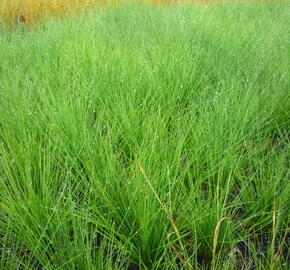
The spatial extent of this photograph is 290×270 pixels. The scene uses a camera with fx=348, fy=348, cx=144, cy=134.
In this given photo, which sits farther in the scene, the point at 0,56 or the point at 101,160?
the point at 0,56

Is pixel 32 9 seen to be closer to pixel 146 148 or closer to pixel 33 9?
pixel 33 9

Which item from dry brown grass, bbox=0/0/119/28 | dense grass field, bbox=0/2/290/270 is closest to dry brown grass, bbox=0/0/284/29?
dry brown grass, bbox=0/0/119/28

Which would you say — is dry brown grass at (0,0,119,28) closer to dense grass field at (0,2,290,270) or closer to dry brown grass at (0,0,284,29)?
dry brown grass at (0,0,284,29)

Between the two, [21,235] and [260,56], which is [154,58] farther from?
[21,235]

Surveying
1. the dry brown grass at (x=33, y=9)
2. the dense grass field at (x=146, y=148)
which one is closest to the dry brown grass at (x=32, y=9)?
the dry brown grass at (x=33, y=9)

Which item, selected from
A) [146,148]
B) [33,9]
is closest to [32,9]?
[33,9]

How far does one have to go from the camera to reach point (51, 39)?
8.63ft

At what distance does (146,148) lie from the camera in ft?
3.92

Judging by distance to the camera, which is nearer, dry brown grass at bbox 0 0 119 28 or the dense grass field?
the dense grass field

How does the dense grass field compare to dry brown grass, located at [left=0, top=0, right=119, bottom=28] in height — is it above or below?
below

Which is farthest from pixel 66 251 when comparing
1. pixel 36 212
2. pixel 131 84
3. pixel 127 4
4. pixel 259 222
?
pixel 127 4

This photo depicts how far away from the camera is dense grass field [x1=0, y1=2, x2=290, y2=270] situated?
1024 millimetres

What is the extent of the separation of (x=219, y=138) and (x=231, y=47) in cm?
142

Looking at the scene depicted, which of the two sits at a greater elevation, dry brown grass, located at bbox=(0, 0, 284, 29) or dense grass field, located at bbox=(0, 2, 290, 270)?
dry brown grass, located at bbox=(0, 0, 284, 29)
